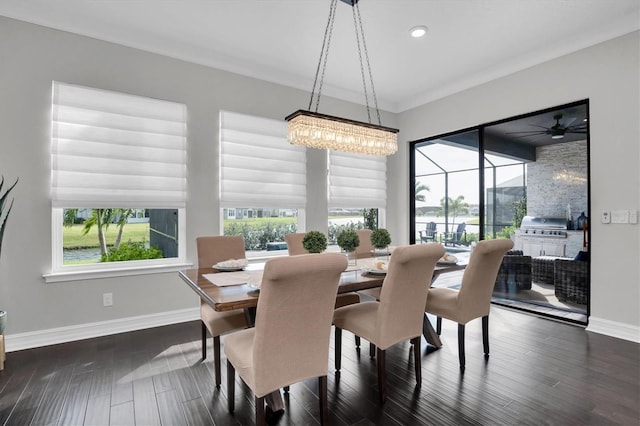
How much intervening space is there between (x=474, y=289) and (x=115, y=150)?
3459 millimetres

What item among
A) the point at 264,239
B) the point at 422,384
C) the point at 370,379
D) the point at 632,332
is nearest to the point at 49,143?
the point at 264,239

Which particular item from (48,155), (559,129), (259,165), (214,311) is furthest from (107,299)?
(559,129)

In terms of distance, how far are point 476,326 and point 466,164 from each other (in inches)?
88.7

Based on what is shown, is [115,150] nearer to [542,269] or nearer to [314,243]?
[314,243]

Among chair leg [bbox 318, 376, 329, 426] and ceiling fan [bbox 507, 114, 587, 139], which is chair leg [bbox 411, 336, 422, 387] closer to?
chair leg [bbox 318, 376, 329, 426]

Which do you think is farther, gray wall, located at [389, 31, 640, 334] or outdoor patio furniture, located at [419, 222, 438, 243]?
outdoor patio furniture, located at [419, 222, 438, 243]

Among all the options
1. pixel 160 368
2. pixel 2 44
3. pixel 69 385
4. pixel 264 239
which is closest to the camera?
pixel 69 385

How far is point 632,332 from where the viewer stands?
295 cm

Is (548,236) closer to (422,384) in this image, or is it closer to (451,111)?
(451,111)

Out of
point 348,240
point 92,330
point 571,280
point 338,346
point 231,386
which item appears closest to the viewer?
point 231,386

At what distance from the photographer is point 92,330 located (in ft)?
9.98

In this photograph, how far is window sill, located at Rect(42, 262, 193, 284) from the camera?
2.91 meters

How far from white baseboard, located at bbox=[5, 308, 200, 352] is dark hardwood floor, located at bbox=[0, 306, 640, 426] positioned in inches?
3.9

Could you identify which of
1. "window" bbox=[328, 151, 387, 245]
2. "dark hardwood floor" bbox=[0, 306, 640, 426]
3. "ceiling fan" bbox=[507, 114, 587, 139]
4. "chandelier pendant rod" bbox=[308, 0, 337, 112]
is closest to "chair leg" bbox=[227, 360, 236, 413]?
"dark hardwood floor" bbox=[0, 306, 640, 426]
